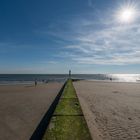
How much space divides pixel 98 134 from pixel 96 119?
2.36 metres

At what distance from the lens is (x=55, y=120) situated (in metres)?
7.90

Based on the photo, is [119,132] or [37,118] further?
[37,118]

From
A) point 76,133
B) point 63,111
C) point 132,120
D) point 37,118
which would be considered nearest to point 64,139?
point 76,133

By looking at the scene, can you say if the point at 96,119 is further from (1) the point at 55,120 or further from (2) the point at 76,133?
(2) the point at 76,133

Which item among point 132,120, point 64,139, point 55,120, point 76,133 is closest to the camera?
point 64,139

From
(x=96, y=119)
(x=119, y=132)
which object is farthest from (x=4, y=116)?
(x=119, y=132)

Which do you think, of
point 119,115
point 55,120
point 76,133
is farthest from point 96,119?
point 76,133

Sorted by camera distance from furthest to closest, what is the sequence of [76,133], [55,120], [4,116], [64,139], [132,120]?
[4,116]
[132,120]
[55,120]
[76,133]
[64,139]

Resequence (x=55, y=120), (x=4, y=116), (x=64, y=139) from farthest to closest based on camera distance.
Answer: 1. (x=4, y=116)
2. (x=55, y=120)
3. (x=64, y=139)

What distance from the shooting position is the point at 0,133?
7270 millimetres

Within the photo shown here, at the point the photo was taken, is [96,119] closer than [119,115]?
Yes

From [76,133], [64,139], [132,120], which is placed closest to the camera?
[64,139]

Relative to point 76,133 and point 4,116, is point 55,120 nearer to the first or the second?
point 76,133

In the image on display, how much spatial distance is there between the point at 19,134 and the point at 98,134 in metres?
3.30
